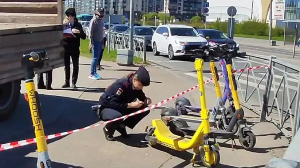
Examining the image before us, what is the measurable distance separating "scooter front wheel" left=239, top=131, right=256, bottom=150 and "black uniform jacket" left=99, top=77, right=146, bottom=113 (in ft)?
4.58

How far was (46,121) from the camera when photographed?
7.29 meters

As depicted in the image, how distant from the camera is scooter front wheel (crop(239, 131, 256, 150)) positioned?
607 cm

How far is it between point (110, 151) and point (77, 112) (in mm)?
2221

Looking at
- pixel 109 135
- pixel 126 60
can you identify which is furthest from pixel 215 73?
pixel 126 60

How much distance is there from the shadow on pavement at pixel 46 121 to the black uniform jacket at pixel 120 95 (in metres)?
0.94

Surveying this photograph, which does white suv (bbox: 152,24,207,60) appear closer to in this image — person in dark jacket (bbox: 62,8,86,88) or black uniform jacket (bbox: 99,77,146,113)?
person in dark jacket (bbox: 62,8,86,88)

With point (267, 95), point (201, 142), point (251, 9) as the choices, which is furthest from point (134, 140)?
point (251, 9)

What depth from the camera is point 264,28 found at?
5647 centimetres

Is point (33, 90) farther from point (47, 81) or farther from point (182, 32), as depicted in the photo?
point (182, 32)

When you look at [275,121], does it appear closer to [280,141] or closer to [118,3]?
[280,141]

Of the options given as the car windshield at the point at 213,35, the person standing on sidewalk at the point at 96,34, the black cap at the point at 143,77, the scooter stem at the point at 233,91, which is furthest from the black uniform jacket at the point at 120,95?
the car windshield at the point at 213,35

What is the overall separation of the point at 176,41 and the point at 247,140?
1504 cm

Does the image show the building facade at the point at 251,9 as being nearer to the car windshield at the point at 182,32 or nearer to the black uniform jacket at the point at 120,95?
the car windshield at the point at 182,32

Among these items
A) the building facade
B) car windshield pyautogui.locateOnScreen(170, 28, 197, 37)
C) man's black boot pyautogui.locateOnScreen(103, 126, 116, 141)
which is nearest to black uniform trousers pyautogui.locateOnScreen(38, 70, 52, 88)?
man's black boot pyautogui.locateOnScreen(103, 126, 116, 141)
